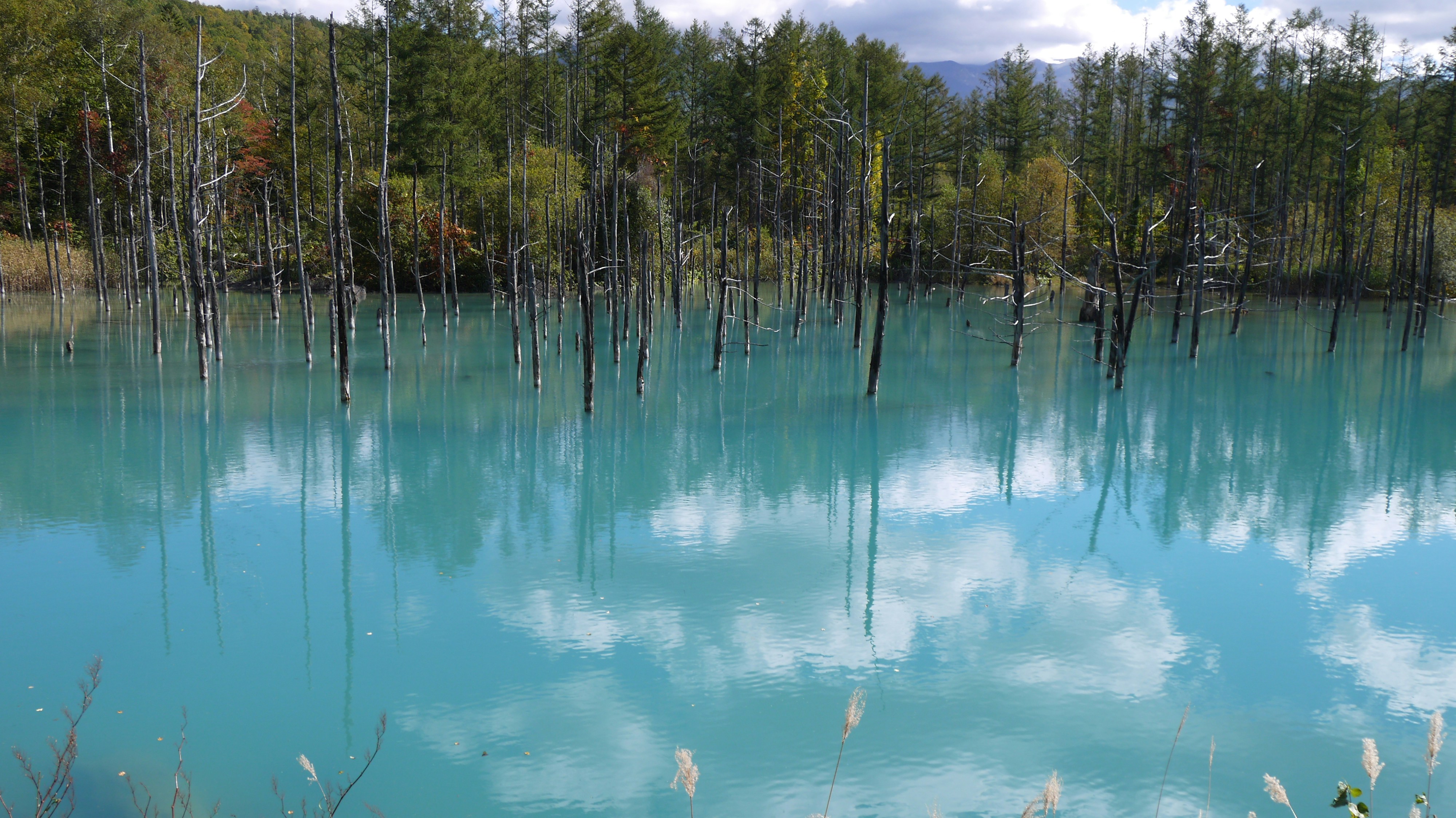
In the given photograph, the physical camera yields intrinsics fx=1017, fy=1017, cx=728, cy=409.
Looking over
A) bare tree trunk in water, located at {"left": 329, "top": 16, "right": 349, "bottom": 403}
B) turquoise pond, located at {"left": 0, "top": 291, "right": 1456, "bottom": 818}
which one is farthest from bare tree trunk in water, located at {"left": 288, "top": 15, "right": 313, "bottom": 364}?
turquoise pond, located at {"left": 0, "top": 291, "right": 1456, "bottom": 818}

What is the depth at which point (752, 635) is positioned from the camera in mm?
7285

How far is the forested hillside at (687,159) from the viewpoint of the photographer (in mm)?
32875

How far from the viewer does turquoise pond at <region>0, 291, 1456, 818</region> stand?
5559mm

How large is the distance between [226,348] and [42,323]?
6.93 meters

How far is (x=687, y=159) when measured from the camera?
4875 cm

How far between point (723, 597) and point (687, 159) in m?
42.9

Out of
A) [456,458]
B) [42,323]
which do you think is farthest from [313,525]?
[42,323]

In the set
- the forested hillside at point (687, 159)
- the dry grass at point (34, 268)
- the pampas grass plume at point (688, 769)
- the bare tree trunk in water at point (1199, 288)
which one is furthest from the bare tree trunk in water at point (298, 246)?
the dry grass at point (34, 268)

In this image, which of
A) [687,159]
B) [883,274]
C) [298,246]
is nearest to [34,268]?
[298,246]

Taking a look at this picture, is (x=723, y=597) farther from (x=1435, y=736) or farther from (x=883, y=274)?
(x=883, y=274)

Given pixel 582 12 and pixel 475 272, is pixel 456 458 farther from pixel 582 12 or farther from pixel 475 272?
pixel 582 12

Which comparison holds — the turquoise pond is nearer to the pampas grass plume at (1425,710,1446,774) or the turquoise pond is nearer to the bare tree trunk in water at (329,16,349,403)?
the bare tree trunk in water at (329,16,349,403)

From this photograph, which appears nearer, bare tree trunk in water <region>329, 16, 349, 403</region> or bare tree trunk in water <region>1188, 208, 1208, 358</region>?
bare tree trunk in water <region>329, 16, 349, 403</region>

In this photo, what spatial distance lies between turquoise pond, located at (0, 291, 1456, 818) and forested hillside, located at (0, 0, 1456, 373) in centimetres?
1375
